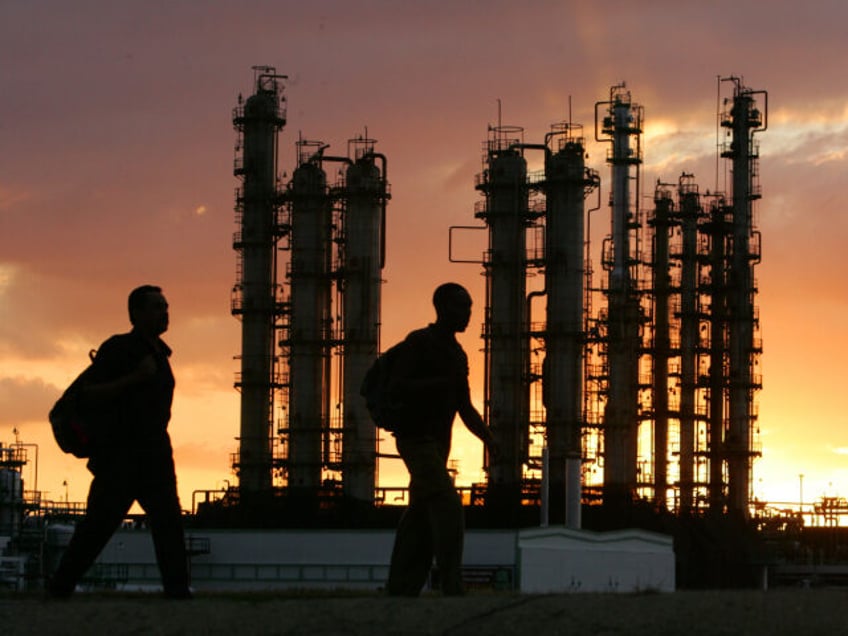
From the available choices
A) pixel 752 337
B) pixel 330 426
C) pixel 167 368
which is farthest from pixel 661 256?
pixel 167 368

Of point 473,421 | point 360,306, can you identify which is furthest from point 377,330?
point 473,421

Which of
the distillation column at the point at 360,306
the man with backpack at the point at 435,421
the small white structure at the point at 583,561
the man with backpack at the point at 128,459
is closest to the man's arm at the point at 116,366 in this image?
the man with backpack at the point at 128,459

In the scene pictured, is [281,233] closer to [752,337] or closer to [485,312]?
[485,312]

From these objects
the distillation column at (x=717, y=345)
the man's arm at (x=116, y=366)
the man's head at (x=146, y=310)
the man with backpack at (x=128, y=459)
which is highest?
the distillation column at (x=717, y=345)

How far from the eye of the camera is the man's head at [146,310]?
37.9ft

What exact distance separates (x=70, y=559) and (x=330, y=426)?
55.3m

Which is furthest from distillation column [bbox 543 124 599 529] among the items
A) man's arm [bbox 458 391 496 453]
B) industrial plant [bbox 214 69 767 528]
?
man's arm [bbox 458 391 496 453]

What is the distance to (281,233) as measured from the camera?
2731 inches

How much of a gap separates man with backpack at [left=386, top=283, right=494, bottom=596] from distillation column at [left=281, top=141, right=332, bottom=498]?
54.1 metres

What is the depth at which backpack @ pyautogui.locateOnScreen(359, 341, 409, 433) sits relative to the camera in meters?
12.0

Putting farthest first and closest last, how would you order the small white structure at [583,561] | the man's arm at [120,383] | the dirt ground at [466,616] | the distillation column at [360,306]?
the distillation column at [360,306] → the small white structure at [583,561] → the man's arm at [120,383] → the dirt ground at [466,616]

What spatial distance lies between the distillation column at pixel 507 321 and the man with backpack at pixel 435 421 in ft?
179

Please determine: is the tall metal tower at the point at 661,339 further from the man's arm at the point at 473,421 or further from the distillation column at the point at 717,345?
the man's arm at the point at 473,421

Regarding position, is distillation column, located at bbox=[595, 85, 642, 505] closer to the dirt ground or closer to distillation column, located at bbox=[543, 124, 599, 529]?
distillation column, located at bbox=[543, 124, 599, 529]
